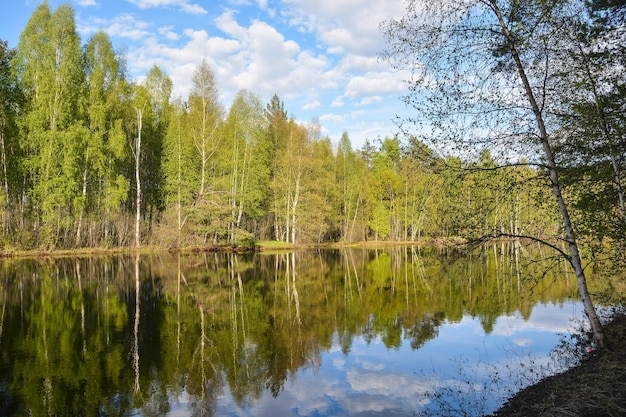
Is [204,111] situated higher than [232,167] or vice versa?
[204,111]

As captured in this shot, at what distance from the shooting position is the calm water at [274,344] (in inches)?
291

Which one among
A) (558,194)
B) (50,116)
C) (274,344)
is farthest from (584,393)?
(50,116)

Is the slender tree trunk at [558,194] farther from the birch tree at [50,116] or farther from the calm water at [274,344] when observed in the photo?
the birch tree at [50,116]

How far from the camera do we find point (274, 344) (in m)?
10.6

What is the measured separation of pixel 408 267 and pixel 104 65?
33.6 meters

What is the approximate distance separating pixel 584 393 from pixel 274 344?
6.98 m

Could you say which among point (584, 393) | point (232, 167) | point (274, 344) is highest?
point (232, 167)

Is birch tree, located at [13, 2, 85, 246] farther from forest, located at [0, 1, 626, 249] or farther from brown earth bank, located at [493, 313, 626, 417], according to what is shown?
brown earth bank, located at [493, 313, 626, 417]

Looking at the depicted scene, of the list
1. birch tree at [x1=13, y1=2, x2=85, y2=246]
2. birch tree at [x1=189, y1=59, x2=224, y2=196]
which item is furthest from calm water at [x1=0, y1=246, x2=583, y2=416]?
birch tree at [x1=189, y1=59, x2=224, y2=196]

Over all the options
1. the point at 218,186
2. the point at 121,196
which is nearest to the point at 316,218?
the point at 218,186

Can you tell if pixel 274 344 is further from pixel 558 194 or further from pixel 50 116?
pixel 50 116

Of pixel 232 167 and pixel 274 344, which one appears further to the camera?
pixel 232 167

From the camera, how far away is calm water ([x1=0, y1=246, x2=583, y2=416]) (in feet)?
24.2

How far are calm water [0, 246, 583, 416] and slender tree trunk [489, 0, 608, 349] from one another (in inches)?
28.5
